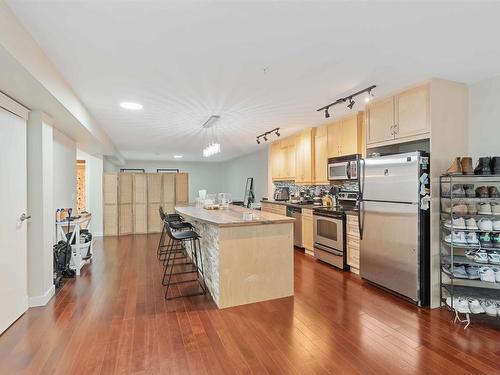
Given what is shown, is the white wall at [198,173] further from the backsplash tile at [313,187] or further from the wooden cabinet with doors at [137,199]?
the backsplash tile at [313,187]

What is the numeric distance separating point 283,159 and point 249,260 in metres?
3.59

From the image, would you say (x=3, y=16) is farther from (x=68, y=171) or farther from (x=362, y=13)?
(x=68, y=171)

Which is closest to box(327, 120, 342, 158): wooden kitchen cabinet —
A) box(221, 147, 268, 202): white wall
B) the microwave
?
the microwave

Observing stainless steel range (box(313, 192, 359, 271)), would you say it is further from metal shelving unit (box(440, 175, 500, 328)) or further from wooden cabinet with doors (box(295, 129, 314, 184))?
metal shelving unit (box(440, 175, 500, 328))

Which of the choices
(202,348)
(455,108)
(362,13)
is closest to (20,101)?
(202,348)

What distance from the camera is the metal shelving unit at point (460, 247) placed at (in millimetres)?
2672

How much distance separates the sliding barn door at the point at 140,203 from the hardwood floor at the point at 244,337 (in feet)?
13.5

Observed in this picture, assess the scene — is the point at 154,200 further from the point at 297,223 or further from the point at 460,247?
the point at 460,247

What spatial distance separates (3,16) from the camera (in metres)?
1.63

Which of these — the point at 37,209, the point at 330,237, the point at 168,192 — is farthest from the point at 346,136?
the point at 168,192

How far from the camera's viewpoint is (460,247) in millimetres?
2764

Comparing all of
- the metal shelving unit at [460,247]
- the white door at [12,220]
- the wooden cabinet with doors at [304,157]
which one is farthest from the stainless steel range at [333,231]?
the white door at [12,220]

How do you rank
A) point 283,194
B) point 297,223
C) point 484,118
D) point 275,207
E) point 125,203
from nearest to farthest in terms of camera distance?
point 484,118, point 297,223, point 275,207, point 283,194, point 125,203

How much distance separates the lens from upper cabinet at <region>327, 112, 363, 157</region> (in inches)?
162
